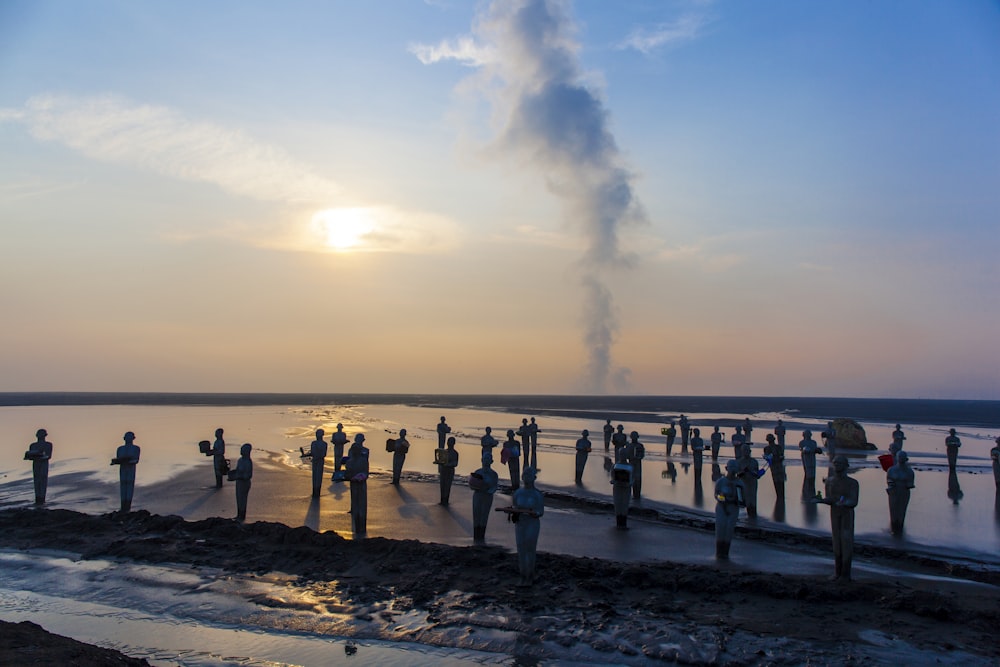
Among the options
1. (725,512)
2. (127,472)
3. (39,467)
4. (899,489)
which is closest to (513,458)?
(725,512)

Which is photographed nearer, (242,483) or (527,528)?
(527,528)

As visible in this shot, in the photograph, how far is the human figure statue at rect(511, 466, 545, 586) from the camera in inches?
401

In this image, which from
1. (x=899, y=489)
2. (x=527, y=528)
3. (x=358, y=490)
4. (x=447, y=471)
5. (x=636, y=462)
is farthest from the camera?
(x=636, y=462)

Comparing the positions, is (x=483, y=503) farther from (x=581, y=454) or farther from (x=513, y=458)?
(x=581, y=454)

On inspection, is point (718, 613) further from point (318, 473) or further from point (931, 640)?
point (318, 473)

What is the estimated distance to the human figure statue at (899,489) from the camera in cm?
1521

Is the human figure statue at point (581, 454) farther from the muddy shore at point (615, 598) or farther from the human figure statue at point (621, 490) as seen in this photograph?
the muddy shore at point (615, 598)

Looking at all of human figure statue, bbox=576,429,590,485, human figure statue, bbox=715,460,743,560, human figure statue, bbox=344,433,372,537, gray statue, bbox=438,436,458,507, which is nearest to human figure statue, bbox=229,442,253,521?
human figure statue, bbox=344,433,372,537

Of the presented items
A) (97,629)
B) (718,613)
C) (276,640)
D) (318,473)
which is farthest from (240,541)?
(718,613)

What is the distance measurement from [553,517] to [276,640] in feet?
29.8

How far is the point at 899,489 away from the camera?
15398 mm

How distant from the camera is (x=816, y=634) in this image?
8.38 metres

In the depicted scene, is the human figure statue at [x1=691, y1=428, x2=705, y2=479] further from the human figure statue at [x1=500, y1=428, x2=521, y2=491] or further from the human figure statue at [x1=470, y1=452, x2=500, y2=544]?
the human figure statue at [x1=470, y1=452, x2=500, y2=544]

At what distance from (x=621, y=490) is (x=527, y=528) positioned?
17.9 ft
